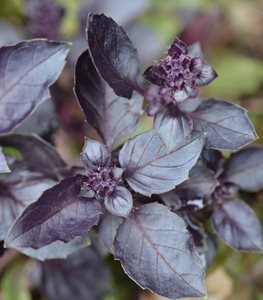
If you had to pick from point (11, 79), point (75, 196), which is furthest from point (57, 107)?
point (75, 196)

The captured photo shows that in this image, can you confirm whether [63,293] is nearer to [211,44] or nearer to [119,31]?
[119,31]

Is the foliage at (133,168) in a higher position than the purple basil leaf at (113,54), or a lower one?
lower

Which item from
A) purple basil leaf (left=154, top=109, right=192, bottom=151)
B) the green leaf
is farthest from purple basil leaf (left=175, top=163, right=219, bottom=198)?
the green leaf

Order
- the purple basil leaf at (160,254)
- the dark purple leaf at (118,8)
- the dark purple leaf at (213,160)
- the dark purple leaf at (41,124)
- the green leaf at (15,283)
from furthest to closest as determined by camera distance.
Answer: the dark purple leaf at (118,8) < the green leaf at (15,283) < the dark purple leaf at (41,124) < the dark purple leaf at (213,160) < the purple basil leaf at (160,254)

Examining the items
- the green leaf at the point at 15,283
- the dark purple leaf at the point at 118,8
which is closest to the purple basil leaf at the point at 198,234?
the green leaf at the point at 15,283

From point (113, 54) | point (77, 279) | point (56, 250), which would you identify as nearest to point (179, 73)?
point (113, 54)

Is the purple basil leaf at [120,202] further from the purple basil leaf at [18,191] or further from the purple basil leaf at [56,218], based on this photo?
the purple basil leaf at [18,191]

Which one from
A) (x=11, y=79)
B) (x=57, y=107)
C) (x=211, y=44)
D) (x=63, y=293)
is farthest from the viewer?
(x=211, y=44)

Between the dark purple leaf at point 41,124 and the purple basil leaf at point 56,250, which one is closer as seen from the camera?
the purple basil leaf at point 56,250
